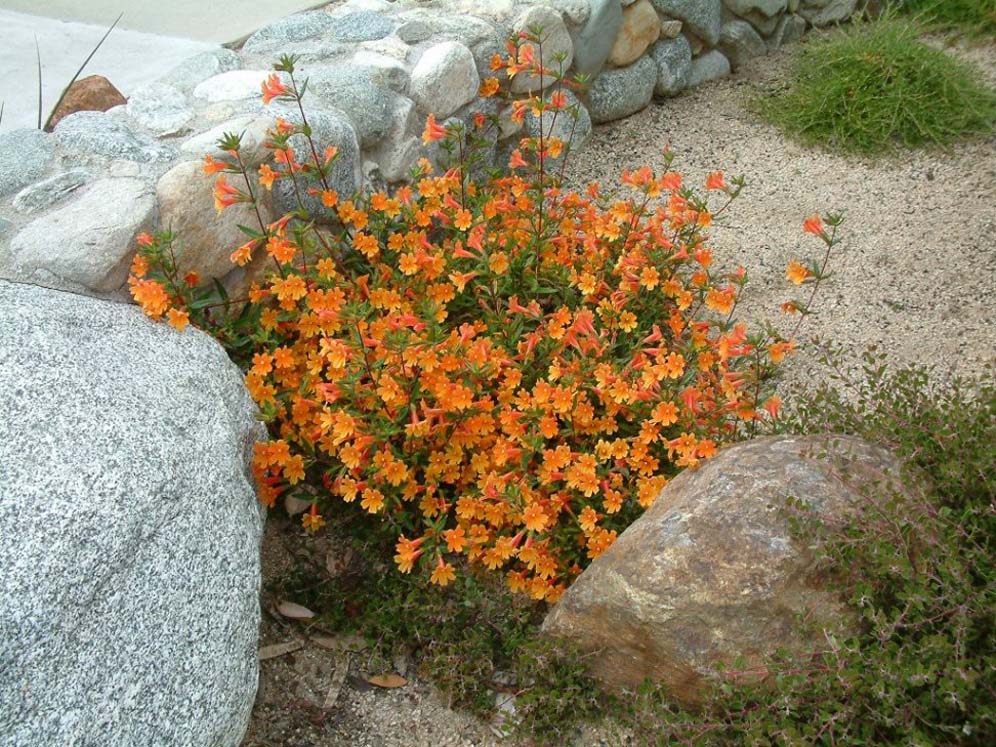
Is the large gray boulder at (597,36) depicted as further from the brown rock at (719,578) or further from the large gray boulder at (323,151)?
the brown rock at (719,578)

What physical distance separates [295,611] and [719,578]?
1167 mm

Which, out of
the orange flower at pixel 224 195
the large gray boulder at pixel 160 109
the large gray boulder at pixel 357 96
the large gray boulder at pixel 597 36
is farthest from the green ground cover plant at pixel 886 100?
the orange flower at pixel 224 195

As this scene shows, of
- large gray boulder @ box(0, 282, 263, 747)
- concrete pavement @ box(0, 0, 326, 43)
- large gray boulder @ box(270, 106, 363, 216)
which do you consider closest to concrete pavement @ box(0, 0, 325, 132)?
concrete pavement @ box(0, 0, 326, 43)

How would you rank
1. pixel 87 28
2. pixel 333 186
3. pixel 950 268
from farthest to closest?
pixel 87 28 → pixel 950 268 → pixel 333 186

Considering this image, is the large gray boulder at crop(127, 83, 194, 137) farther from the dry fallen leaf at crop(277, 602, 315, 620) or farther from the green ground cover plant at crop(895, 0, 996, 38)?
the green ground cover plant at crop(895, 0, 996, 38)

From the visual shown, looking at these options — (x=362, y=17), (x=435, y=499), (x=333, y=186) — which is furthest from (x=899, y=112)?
(x=435, y=499)

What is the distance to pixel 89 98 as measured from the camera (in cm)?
345

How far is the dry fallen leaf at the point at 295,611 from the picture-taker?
271 cm

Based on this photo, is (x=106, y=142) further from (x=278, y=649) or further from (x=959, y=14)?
(x=959, y=14)

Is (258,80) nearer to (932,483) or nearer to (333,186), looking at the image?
(333,186)

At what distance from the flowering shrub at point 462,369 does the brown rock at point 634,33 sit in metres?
1.56

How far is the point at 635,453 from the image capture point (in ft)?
8.68

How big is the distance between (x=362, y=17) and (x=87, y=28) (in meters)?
1.38

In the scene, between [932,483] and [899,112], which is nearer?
[932,483]
